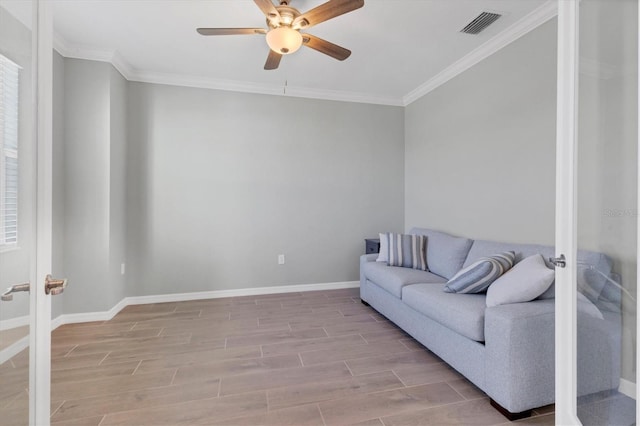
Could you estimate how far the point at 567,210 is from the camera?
1316 millimetres

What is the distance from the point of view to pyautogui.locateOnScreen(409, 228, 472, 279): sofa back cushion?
9.47ft

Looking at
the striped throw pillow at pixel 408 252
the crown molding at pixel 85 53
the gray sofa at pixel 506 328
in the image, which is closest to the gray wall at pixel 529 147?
the gray sofa at pixel 506 328

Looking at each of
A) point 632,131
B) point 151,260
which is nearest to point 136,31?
point 151,260

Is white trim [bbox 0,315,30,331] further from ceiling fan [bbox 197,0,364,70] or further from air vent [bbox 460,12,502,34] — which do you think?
air vent [bbox 460,12,502,34]

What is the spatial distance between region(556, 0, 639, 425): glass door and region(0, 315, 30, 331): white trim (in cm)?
205

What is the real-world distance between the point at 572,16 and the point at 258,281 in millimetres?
3657

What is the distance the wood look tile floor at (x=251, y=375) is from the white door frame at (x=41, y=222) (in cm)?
4

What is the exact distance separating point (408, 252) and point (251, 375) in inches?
79.4

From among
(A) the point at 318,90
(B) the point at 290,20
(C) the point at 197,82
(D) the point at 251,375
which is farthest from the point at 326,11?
(D) the point at 251,375

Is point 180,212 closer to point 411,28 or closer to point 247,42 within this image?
point 247,42

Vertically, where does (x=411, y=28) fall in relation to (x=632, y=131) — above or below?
above

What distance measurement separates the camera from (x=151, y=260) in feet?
11.6

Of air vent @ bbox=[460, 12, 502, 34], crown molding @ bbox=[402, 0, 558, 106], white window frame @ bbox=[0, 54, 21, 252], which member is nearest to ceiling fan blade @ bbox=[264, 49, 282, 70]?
air vent @ bbox=[460, 12, 502, 34]

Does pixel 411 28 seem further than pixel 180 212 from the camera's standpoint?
No
